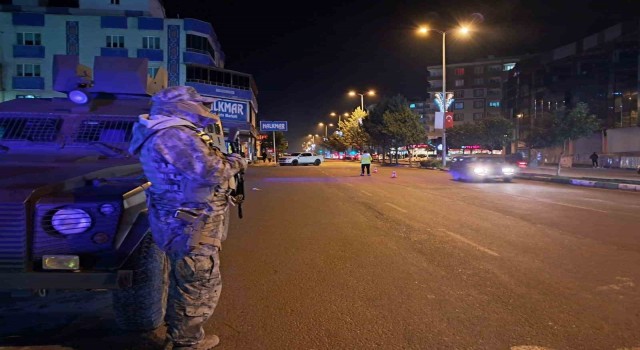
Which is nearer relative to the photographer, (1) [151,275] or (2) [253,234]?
(1) [151,275]

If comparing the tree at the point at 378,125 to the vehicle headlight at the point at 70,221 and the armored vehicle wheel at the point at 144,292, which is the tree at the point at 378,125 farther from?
the vehicle headlight at the point at 70,221

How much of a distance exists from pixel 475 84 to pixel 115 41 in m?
84.7

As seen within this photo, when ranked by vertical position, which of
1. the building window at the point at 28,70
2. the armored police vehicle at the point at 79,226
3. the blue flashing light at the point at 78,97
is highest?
the building window at the point at 28,70

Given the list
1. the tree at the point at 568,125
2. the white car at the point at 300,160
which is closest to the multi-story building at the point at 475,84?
the white car at the point at 300,160

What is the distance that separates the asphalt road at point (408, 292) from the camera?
13.1ft

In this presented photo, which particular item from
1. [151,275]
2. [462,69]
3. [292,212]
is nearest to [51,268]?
[151,275]

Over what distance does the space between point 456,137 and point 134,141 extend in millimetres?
71533

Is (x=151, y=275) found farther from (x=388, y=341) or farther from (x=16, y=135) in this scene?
(x=16, y=135)

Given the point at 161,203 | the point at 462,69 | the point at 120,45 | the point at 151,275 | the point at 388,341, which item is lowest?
the point at 388,341

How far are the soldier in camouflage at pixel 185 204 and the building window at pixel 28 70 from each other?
168 feet

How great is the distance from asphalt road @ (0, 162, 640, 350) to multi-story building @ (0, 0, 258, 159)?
39.9m

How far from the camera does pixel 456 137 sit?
234ft

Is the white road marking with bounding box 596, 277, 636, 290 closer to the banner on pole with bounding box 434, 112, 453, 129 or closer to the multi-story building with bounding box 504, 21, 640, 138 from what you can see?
the banner on pole with bounding box 434, 112, 453, 129

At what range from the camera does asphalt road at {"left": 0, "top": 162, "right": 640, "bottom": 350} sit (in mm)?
4008
